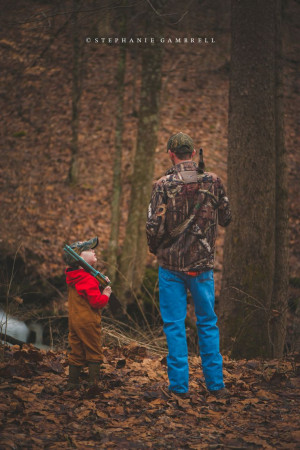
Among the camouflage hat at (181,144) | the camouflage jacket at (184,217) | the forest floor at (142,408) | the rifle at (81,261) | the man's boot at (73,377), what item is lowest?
the forest floor at (142,408)

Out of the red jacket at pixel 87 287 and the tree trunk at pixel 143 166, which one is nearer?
the red jacket at pixel 87 287

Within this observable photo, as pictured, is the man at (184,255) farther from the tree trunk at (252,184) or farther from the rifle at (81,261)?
the tree trunk at (252,184)

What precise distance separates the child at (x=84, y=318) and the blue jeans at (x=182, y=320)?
573mm

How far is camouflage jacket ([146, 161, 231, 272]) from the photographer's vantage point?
3.85 m

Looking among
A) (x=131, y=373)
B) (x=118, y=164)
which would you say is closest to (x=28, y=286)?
(x=118, y=164)

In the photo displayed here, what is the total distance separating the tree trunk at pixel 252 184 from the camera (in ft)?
16.7

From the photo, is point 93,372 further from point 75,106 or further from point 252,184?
point 75,106

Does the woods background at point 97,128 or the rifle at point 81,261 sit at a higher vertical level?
the woods background at point 97,128

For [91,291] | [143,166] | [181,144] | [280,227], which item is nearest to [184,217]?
[181,144]

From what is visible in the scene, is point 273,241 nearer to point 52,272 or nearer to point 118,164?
point 118,164

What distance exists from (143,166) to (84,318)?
5.90 meters

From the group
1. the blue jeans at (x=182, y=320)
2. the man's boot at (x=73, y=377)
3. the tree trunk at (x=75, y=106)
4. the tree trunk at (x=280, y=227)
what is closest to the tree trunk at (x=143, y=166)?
the tree trunk at (x=75, y=106)

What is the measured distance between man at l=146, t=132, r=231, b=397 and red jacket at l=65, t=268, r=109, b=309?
554 mm

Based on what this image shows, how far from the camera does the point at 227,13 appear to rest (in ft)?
61.8
